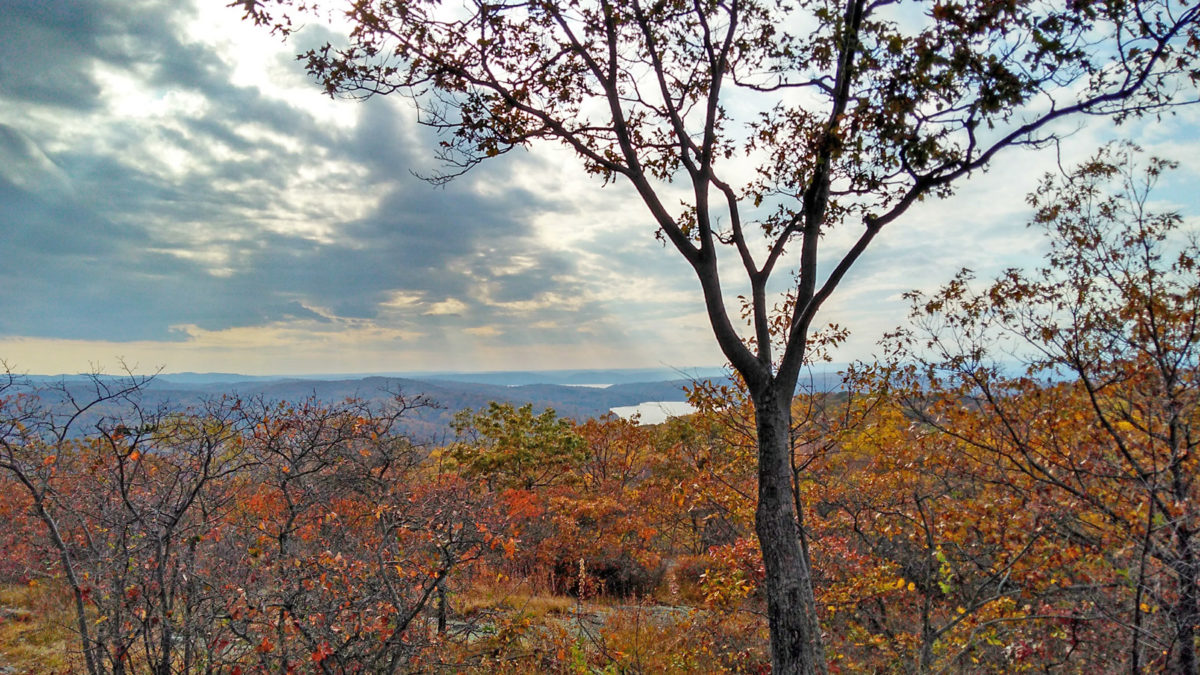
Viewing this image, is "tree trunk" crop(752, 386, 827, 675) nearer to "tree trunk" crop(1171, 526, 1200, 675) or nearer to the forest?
the forest

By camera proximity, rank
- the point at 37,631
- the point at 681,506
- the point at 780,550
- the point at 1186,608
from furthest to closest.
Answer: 1. the point at 37,631
2. the point at 681,506
3. the point at 1186,608
4. the point at 780,550

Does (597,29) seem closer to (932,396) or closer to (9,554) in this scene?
(932,396)

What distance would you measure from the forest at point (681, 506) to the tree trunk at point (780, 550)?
1.29 metres

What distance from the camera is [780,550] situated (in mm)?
4426

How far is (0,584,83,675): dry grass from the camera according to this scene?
726 centimetres

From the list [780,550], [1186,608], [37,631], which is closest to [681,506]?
[780,550]

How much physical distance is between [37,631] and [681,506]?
37.2 ft

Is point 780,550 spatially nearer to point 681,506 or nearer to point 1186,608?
point 681,506

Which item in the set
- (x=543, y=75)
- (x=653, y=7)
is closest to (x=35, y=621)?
(x=543, y=75)

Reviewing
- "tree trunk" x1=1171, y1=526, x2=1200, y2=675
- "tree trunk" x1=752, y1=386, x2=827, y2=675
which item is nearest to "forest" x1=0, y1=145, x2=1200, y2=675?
"tree trunk" x1=1171, y1=526, x2=1200, y2=675

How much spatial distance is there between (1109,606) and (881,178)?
5.84 m

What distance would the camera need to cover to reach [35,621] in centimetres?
947

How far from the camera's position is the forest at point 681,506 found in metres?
4.42

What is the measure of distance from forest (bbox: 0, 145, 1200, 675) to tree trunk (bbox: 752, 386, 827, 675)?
1.29 meters
